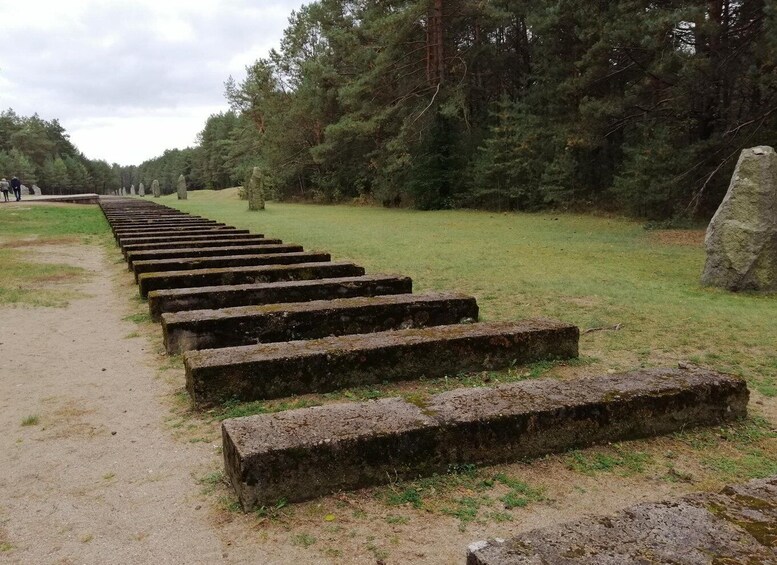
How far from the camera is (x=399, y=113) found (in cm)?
2706

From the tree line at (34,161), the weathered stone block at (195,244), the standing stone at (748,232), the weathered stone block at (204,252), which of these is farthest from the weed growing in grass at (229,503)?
the tree line at (34,161)

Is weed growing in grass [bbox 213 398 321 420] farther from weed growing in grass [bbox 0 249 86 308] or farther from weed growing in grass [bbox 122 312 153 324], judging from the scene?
weed growing in grass [bbox 0 249 86 308]

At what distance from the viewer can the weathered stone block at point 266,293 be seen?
6000 mm

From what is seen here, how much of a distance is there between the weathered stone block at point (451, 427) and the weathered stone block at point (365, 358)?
876mm

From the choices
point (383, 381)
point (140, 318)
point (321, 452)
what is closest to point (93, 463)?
point (321, 452)

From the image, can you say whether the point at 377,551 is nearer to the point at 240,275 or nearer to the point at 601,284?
the point at 240,275

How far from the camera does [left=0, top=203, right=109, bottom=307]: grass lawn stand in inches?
298

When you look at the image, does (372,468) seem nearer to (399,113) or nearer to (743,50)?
(743,50)

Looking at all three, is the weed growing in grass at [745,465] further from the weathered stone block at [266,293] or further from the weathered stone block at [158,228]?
the weathered stone block at [158,228]

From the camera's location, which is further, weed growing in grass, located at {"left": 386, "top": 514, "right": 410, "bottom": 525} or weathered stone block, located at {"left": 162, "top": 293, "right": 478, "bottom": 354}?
weathered stone block, located at {"left": 162, "top": 293, "right": 478, "bottom": 354}

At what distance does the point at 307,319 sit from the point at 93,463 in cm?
229

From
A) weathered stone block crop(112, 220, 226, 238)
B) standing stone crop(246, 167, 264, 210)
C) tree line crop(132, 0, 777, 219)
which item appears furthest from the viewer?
standing stone crop(246, 167, 264, 210)

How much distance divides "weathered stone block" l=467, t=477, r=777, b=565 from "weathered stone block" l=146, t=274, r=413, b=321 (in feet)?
15.3

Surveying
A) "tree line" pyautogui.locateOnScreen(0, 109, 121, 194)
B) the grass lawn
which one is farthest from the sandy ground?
"tree line" pyautogui.locateOnScreen(0, 109, 121, 194)
